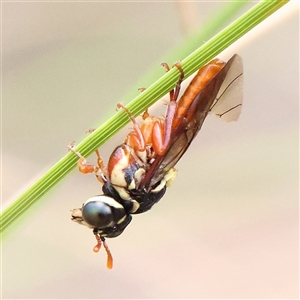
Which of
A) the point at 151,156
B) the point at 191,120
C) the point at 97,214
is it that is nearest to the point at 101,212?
the point at 97,214

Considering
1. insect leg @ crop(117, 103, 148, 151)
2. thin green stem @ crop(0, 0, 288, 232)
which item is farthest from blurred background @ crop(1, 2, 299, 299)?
thin green stem @ crop(0, 0, 288, 232)

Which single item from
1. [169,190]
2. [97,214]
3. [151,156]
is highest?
[169,190]

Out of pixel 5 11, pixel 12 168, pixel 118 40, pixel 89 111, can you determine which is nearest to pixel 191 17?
pixel 118 40

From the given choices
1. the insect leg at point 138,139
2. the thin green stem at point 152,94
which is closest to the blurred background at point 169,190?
the insect leg at point 138,139

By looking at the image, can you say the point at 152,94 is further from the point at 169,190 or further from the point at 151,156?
the point at 169,190

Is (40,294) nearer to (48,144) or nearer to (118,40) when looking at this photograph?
(48,144)

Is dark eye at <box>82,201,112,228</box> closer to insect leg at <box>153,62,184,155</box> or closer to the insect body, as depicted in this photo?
the insect body

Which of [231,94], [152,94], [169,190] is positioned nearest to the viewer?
[152,94]

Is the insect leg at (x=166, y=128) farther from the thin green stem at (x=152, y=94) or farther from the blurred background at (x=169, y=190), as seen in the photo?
the blurred background at (x=169, y=190)
